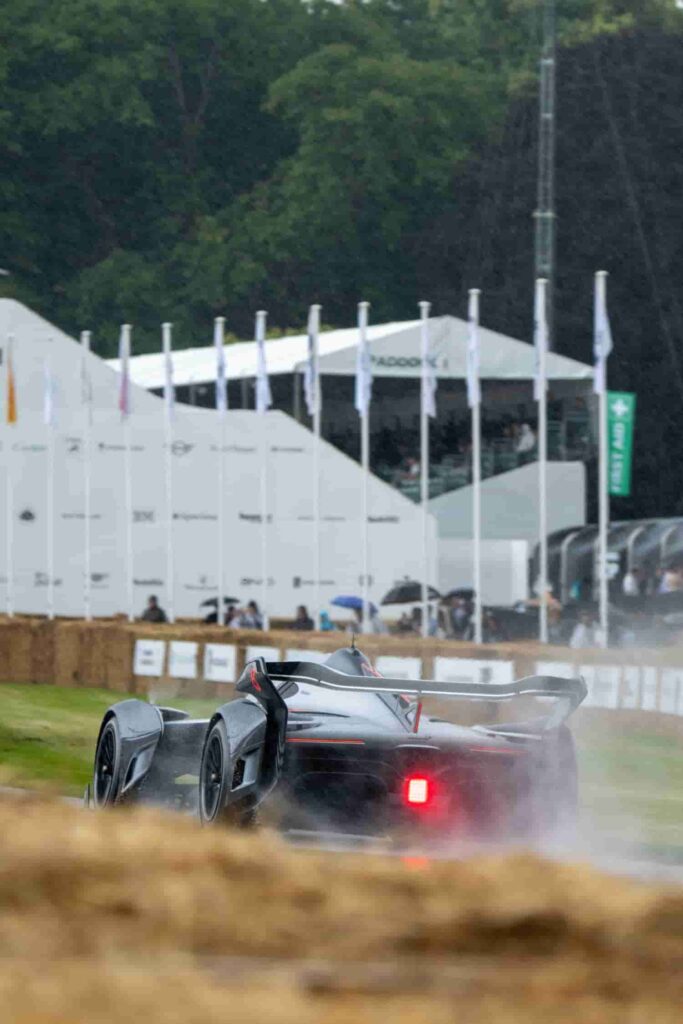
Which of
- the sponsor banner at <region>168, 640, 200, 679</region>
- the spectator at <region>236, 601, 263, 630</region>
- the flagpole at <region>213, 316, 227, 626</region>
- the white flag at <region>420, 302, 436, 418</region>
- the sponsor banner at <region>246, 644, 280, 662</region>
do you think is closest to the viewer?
the sponsor banner at <region>246, 644, 280, 662</region>

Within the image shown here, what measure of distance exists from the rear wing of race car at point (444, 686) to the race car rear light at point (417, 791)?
1.33 feet

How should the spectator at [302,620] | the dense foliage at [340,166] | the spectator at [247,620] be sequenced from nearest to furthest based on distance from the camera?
the spectator at [302,620]
the spectator at [247,620]
the dense foliage at [340,166]

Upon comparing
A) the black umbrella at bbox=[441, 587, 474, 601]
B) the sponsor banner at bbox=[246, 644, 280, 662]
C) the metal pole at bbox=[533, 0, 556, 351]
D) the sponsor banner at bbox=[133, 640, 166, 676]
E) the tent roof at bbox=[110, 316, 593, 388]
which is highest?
the metal pole at bbox=[533, 0, 556, 351]

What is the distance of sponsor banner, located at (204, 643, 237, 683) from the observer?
28344mm

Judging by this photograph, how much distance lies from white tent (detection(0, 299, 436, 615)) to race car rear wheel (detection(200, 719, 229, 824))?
1183 inches

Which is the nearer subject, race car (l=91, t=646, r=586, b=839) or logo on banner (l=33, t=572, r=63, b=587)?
race car (l=91, t=646, r=586, b=839)

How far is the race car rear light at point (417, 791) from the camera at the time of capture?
399 inches

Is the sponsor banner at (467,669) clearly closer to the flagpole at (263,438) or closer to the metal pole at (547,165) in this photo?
the flagpole at (263,438)

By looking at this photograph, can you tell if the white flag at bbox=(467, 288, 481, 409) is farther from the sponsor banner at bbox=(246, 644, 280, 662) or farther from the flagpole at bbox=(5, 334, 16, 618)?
the flagpole at bbox=(5, 334, 16, 618)

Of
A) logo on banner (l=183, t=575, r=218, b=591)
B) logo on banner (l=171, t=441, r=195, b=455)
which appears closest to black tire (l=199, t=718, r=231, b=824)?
Result: logo on banner (l=183, t=575, r=218, b=591)

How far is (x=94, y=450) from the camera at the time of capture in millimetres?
41875

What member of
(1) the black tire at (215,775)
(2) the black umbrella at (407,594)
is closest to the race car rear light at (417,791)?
(1) the black tire at (215,775)

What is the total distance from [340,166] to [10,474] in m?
29.6

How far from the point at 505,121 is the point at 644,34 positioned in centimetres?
499
